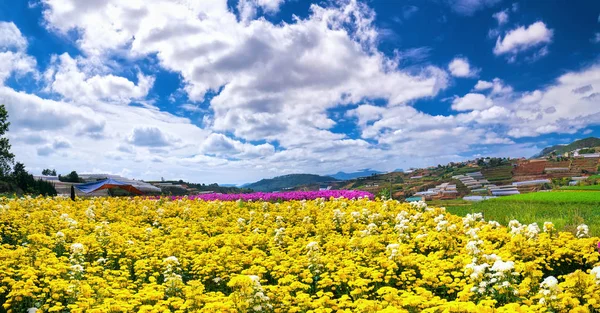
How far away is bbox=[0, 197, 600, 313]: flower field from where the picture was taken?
635 cm

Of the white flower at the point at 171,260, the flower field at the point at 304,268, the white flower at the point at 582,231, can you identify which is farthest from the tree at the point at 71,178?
the white flower at the point at 582,231

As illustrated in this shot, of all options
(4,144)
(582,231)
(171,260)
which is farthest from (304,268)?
(4,144)

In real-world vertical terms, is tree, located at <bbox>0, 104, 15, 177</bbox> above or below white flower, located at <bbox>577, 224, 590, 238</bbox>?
above

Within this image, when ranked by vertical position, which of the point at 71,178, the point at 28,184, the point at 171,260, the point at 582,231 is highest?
the point at 71,178

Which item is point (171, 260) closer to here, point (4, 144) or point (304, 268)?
point (304, 268)

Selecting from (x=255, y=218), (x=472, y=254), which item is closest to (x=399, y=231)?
(x=472, y=254)

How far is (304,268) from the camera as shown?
8992mm

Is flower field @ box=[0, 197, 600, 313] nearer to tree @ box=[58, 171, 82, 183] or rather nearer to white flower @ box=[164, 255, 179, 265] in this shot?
white flower @ box=[164, 255, 179, 265]

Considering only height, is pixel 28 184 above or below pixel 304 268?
above

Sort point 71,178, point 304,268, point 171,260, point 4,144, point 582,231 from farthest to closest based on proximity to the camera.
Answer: point 71,178 → point 4,144 → point 582,231 → point 304,268 → point 171,260

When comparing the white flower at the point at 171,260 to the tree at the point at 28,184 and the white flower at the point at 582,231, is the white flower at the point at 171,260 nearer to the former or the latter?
the white flower at the point at 582,231

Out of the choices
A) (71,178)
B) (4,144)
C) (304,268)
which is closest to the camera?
(304,268)

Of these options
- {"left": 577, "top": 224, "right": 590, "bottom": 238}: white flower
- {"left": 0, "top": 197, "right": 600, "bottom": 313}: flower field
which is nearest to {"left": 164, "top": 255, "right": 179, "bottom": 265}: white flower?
{"left": 0, "top": 197, "right": 600, "bottom": 313}: flower field

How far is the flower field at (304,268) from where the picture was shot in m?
6.35
